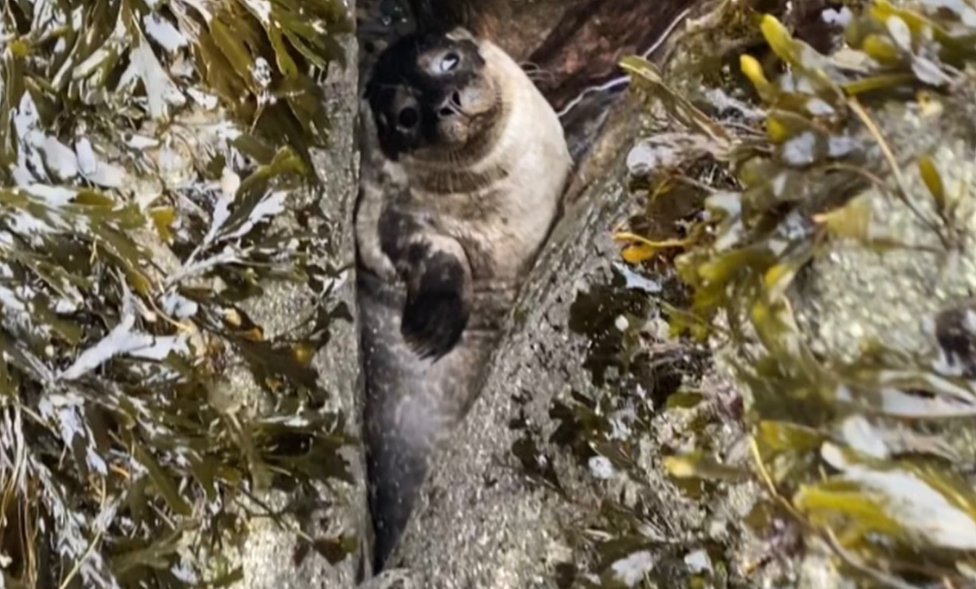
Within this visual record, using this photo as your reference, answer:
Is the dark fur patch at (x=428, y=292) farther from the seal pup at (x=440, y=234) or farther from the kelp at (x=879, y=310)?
the kelp at (x=879, y=310)

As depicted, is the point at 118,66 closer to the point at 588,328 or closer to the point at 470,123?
the point at 470,123

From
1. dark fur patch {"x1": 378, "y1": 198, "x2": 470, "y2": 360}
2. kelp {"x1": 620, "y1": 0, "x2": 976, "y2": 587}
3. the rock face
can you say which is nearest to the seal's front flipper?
dark fur patch {"x1": 378, "y1": 198, "x2": 470, "y2": 360}

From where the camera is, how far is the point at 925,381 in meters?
1.02

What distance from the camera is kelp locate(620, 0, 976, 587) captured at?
3.23 ft

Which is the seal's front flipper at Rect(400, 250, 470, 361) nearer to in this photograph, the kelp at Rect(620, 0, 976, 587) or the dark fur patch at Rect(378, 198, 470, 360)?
the dark fur patch at Rect(378, 198, 470, 360)

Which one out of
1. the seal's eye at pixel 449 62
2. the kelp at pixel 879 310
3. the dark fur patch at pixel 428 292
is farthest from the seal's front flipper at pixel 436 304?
the kelp at pixel 879 310

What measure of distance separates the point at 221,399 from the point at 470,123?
0.86 metres

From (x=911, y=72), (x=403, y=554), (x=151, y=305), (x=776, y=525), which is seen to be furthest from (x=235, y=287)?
(x=911, y=72)

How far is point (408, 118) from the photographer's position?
7.67 ft

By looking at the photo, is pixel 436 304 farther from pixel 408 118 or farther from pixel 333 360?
pixel 408 118

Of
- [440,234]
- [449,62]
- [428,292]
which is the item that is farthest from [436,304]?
[449,62]

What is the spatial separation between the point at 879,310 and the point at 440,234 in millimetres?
1281

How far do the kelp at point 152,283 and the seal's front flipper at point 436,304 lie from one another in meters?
0.27

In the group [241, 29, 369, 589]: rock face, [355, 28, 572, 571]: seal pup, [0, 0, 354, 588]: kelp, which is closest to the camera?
[0, 0, 354, 588]: kelp
